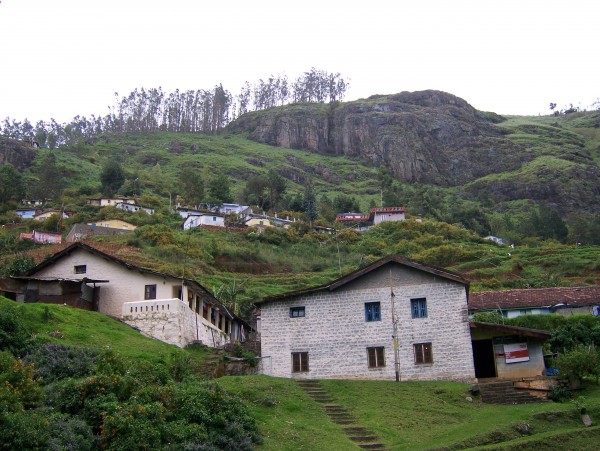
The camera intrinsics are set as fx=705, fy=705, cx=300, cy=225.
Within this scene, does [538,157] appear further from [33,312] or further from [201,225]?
[33,312]

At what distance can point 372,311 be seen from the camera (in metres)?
31.8

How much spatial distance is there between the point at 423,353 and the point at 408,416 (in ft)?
21.7

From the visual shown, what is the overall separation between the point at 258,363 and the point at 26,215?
247 ft

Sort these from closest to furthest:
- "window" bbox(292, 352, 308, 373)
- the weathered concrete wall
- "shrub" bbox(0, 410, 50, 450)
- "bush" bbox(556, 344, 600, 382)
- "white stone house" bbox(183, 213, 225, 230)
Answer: "shrub" bbox(0, 410, 50, 450) < "bush" bbox(556, 344, 600, 382) < "window" bbox(292, 352, 308, 373) < the weathered concrete wall < "white stone house" bbox(183, 213, 225, 230)

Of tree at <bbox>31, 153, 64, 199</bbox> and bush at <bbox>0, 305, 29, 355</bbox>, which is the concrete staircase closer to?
bush at <bbox>0, 305, 29, 355</bbox>

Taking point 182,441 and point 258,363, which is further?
point 258,363

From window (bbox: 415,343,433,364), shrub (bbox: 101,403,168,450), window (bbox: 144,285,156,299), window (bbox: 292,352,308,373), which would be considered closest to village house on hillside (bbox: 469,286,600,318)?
window (bbox: 415,343,433,364)

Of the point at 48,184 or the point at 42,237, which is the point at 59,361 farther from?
the point at 48,184

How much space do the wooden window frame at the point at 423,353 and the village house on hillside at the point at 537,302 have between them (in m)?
15.3

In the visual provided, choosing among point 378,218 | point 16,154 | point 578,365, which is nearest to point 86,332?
point 578,365

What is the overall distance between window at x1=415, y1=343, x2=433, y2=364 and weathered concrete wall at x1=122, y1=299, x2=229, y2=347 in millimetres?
11740

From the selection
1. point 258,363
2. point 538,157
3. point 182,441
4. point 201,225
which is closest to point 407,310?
point 258,363

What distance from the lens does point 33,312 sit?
1171 inches

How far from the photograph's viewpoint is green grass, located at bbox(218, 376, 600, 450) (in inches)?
837
